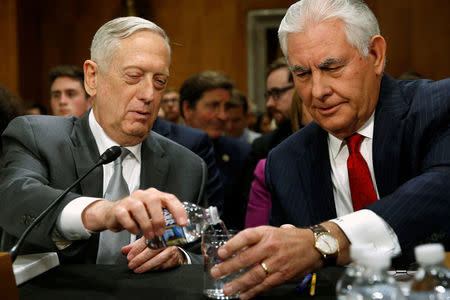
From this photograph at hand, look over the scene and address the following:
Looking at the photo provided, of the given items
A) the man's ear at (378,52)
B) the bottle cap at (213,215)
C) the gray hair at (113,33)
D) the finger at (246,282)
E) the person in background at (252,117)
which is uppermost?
the gray hair at (113,33)

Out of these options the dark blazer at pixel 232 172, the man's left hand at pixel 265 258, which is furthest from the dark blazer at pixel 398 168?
the dark blazer at pixel 232 172

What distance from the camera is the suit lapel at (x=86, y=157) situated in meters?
2.04

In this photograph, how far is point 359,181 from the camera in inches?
76.9

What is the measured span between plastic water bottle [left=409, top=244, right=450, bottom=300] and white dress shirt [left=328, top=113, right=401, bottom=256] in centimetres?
52

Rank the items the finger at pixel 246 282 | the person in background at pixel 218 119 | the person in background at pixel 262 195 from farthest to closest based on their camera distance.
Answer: the person in background at pixel 218 119 → the person in background at pixel 262 195 → the finger at pixel 246 282

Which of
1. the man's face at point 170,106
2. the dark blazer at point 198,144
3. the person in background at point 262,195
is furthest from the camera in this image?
the man's face at point 170,106

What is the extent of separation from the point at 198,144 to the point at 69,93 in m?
1.64

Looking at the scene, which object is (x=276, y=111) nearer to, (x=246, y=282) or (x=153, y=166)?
(x=153, y=166)

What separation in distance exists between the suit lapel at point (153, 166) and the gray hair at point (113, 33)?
1.23 ft

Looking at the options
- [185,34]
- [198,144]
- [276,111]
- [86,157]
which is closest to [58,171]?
[86,157]

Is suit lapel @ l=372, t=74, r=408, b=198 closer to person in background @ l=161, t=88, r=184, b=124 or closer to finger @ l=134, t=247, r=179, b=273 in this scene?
finger @ l=134, t=247, r=179, b=273

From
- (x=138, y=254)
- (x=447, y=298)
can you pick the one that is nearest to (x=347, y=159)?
(x=138, y=254)

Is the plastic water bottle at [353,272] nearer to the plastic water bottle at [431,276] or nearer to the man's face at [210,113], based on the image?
the plastic water bottle at [431,276]

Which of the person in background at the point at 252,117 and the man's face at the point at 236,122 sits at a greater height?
the man's face at the point at 236,122
